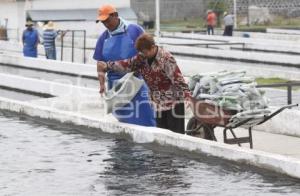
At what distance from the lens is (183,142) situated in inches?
421

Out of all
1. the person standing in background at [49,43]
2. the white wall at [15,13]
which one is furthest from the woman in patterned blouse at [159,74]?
the white wall at [15,13]

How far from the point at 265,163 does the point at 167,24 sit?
46.5m

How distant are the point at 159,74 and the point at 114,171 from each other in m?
1.63

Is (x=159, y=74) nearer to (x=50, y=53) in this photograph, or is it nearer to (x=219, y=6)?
(x=50, y=53)

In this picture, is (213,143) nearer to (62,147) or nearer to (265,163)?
(265,163)

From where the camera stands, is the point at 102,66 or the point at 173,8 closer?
the point at 102,66

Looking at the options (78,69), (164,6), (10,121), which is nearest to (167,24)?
(164,6)

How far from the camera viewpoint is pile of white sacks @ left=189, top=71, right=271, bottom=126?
1074 cm

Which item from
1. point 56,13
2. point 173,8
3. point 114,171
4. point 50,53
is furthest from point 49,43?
point 173,8

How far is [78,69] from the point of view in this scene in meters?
24.5

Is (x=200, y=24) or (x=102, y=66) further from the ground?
(x=200, y=24)

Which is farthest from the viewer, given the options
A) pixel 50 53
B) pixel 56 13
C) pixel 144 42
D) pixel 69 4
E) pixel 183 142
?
pixel 69 4

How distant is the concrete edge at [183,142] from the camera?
925 cm

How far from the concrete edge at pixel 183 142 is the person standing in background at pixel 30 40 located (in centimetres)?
1381
